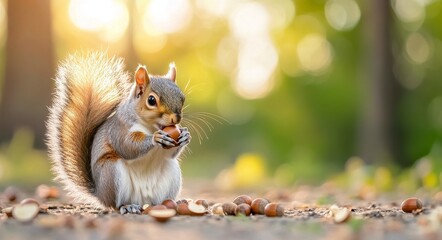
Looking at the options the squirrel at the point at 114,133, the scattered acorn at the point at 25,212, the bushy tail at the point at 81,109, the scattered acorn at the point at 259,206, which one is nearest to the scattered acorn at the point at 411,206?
the scattered acorn at the point at 259,206

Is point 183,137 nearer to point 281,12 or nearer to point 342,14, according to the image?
point 342,14

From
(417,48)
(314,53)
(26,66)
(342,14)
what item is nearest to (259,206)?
(26,66)

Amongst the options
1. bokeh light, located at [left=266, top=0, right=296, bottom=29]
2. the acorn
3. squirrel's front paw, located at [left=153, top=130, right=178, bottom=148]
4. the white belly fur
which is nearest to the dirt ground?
the acorn

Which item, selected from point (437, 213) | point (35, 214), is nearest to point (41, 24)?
point (35, 214)

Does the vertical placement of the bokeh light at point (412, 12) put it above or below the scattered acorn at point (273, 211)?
above

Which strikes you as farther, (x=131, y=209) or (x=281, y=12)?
(x=281, y=12)

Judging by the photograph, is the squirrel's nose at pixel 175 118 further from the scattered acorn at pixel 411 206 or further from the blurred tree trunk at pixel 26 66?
the blurred tree trunk at pixel 26 66

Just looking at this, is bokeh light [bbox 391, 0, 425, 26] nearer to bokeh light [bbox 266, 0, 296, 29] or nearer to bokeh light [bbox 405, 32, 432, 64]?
bokeh light [bbox 405, 32, 432, 64]
